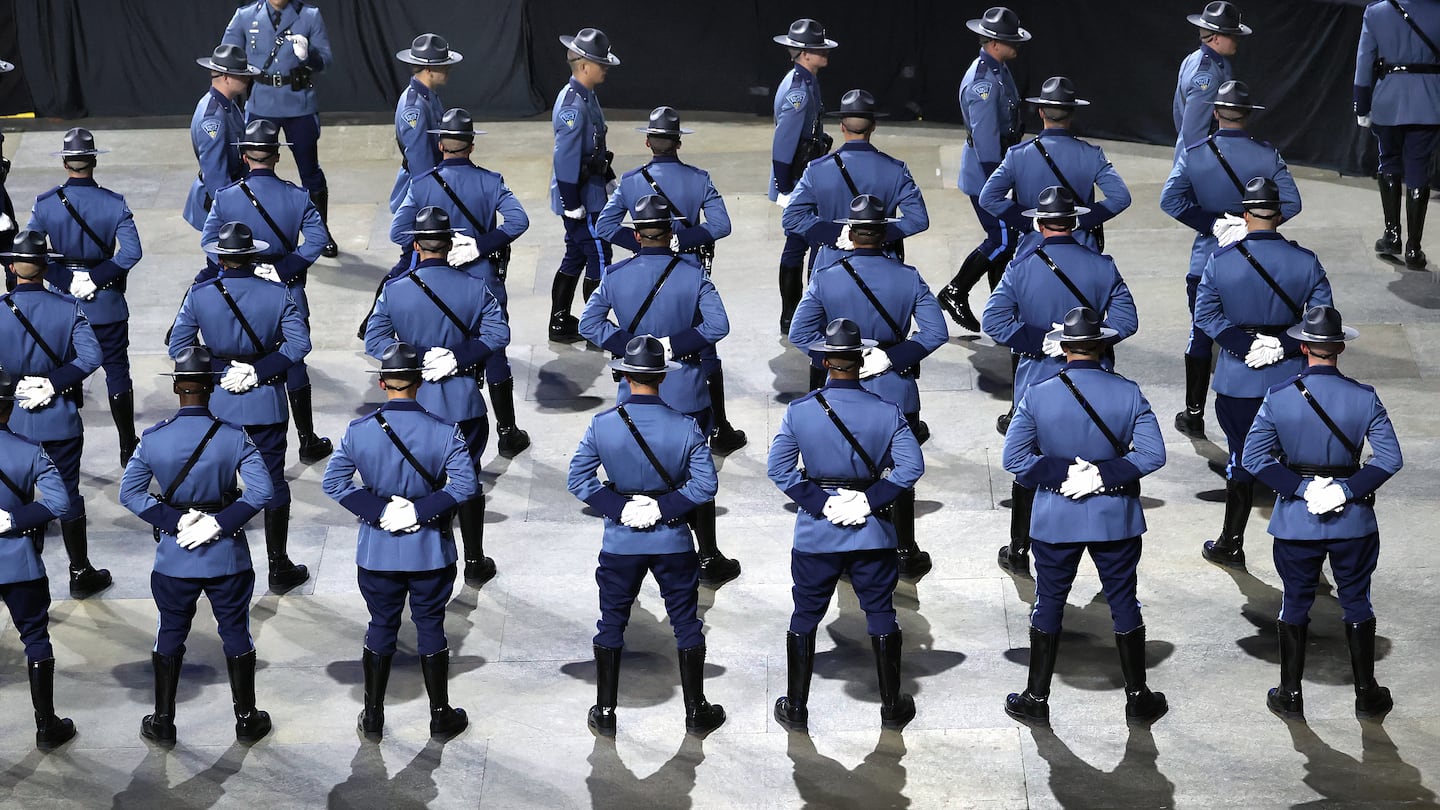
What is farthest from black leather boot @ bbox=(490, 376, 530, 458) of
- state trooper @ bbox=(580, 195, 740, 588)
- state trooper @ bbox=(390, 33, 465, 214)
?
state trooper @ bbox=(390, 33, 465, 214)

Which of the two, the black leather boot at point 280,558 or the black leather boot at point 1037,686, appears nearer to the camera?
the black leather boot at point 1037,686

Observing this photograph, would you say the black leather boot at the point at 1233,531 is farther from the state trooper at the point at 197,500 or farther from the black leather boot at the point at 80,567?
the black leather boot at the point at 80,567

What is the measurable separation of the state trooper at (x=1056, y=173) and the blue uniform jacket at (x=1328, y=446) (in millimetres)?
3147

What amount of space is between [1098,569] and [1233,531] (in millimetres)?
1942

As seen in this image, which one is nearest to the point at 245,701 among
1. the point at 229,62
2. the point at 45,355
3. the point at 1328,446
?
the point at 45,355

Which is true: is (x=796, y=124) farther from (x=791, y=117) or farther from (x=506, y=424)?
(x=506, y=424)

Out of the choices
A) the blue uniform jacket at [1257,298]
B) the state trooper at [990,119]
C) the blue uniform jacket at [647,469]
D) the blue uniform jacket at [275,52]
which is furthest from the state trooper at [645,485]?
the blue uniform jacket at [275,52]

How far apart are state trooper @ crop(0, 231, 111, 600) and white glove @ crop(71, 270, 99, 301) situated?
2.99 ft

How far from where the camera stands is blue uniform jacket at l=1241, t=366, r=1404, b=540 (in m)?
8.52

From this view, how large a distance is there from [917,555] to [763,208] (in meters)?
6.10

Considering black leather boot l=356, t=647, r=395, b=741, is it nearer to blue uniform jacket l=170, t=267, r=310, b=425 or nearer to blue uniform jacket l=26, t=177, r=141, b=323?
blue uniform jacket l=170, t=267, r=310, b=425

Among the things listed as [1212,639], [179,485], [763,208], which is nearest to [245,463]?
[179,485]

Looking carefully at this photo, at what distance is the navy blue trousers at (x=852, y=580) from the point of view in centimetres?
866

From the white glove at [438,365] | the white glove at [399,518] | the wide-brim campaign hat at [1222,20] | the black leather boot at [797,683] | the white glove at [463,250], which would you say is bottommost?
the black leather boot at [797,683]
